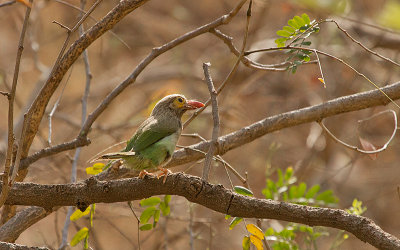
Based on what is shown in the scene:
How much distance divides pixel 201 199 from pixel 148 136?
915 millimetres

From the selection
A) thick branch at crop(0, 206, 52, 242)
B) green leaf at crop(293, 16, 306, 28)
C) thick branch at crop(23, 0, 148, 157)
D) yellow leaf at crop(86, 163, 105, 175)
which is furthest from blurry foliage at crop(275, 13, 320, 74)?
thick branch at crop(0, 206, 52, 242)

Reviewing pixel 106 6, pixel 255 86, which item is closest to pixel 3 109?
pixel 106 6

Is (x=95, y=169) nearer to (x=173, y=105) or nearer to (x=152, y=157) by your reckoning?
(x=152, y=157)

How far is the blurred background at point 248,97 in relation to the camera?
6.62 m

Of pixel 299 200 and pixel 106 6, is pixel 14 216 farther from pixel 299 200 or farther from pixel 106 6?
pixel 106 6

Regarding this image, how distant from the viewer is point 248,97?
817 cm

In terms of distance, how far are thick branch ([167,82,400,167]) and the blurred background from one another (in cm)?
223

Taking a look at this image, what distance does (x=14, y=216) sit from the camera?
338 cm

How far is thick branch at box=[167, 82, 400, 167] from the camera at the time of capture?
3.69m

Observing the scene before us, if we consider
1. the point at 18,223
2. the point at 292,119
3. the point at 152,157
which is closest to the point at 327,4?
the point at 292,119

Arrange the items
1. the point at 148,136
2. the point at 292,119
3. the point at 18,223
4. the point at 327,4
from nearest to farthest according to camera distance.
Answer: the point at 18,223 → the point at 148,136 → the point at 292,119 → the point at 327,4

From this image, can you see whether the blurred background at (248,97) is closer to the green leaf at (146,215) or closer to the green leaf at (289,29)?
the green leaf at (146,215)

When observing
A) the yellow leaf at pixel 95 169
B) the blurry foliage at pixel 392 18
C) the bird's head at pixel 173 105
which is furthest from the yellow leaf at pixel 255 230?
the blurry foliage at pixel 392 18

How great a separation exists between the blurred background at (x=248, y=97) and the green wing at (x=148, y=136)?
231 cm
